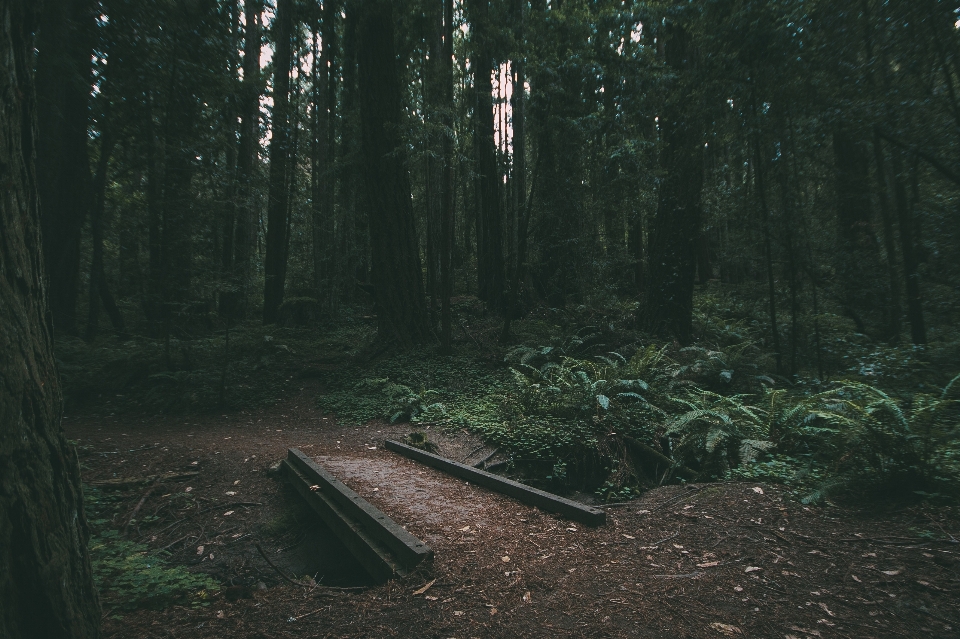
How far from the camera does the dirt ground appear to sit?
2689 millimetres

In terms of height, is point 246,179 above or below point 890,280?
above

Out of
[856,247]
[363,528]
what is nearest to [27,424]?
[363,528]

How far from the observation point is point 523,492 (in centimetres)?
477

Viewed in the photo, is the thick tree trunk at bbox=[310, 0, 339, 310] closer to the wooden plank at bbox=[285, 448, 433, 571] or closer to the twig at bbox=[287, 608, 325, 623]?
the wooden plank at bbox=[285, 448, 433, 571]

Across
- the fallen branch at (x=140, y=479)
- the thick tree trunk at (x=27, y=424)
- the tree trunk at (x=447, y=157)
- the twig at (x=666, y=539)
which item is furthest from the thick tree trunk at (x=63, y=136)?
the twig at (x=666, y=539)

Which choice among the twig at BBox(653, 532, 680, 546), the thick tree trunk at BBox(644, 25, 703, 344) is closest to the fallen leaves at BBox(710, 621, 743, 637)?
the twig at BBox(653, 532, 680, 546)

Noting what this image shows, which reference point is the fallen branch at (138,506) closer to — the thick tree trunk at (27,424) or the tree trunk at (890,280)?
the thick tree trunk at (27,424)

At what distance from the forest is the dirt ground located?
1.1 inches

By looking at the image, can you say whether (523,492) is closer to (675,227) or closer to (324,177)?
(675,227)

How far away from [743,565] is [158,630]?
373 cm

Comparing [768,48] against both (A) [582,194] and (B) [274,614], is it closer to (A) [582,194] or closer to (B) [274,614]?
(A) [582,194]

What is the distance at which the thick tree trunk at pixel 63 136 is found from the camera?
9438 mm

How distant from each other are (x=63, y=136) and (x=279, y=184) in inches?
186

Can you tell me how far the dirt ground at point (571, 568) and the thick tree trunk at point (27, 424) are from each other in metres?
1.15
